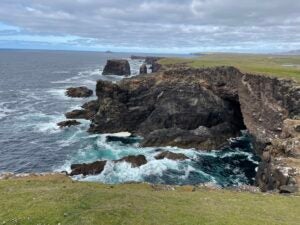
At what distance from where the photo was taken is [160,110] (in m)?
77.1

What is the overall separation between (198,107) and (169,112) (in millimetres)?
6017

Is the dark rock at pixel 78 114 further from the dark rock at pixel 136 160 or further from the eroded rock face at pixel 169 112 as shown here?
the dark rock at pixel 136 160

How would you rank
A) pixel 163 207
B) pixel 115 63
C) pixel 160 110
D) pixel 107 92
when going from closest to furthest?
pixel 163 207, pixel 160 110, pixel 107 92, pixel 115 63

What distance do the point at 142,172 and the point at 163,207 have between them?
96.0 ft

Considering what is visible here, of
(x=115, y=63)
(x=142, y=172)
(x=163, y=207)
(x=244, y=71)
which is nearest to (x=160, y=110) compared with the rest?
(x=244, y=71)

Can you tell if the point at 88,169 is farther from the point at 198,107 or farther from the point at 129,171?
the point at 198,107

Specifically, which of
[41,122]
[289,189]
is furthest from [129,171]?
[41,122]

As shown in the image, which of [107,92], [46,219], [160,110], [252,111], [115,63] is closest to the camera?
[46,219]

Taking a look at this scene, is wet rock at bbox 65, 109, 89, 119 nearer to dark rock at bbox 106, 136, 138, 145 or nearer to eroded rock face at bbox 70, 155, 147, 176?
dark rock at bbox 106, 136, 138, 145

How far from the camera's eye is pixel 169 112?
76062 mm

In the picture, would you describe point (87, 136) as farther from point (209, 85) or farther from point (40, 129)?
point (209, 85)

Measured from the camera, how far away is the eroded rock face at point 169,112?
228 feet

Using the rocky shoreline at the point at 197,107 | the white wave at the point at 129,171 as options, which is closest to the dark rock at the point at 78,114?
the rocky shoreline at the point at 197,107

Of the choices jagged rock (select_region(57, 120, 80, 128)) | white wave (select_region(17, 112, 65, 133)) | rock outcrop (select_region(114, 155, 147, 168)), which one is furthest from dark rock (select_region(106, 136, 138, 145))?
rock outcrop (select_region(114, 155, 147, 168))
